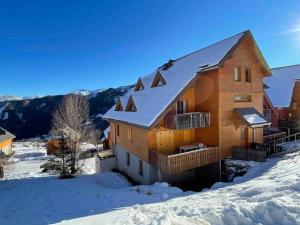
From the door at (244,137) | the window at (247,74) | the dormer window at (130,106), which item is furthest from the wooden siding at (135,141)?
the window at (247,74)

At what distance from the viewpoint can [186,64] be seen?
74.5 feet

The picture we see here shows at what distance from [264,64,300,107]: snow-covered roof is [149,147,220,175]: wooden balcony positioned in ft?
65.0

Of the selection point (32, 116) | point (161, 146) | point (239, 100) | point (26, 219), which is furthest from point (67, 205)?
point (32, 116)

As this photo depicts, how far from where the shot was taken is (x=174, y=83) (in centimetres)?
1992

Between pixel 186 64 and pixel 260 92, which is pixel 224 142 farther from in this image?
pixel 186 64

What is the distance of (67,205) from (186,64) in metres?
16.0

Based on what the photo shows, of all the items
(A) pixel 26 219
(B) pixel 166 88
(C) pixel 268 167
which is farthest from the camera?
(B) pixel 166 88

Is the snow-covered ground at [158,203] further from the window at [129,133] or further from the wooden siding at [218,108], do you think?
the window at [129,133]

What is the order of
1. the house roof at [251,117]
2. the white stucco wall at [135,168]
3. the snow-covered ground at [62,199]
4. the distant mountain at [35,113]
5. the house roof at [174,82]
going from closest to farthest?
the snow-covered ground at [62,199]
the house roof at [174,82]
the white stucco wall at [135,168]
the house roof at [251,117]
the distant mountain at [35,113]

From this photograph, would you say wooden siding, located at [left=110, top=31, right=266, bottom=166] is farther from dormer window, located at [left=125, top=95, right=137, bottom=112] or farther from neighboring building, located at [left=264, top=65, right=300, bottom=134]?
neighboring building, located at [left=264, top=65, right=300, bottom=134]

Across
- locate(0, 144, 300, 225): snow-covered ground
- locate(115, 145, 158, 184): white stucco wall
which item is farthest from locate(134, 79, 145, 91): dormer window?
locate(0, 144, 300, 225): snow-covered ground

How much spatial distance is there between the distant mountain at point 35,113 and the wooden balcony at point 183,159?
95126 millimetres

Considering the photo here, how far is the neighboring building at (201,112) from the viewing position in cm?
1778

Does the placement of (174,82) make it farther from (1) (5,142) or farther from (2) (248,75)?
(1) (5,142)
